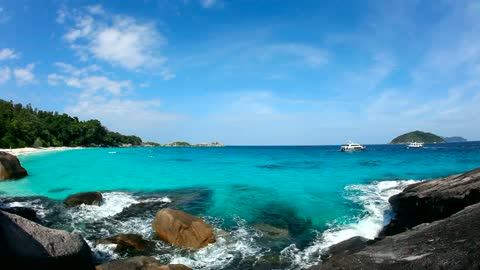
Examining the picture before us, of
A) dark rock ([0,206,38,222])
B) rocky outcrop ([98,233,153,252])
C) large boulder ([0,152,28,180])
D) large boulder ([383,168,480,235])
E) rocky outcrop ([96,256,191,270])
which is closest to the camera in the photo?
rocky outcrop ([96,256,191,270])

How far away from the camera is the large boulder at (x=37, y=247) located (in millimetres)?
7050

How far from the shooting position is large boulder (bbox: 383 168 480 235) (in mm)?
9899

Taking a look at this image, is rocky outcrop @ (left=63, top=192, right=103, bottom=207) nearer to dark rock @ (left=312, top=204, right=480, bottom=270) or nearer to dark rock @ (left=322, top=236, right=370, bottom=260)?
dark rock @ (left=322, top=236, right=370, bottom=260)

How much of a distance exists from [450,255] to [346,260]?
1740mm

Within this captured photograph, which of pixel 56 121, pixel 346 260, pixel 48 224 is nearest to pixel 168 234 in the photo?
pixel 48 224

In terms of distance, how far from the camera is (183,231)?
1295 centimetres

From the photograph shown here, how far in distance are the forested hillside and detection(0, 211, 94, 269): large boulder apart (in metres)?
77.3

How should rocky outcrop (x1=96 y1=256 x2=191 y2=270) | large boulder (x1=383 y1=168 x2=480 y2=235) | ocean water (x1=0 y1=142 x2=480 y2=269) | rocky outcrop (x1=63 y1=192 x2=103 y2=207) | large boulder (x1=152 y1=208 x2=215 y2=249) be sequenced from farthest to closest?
rocky outcrop (x1=63 y1=192 x2=103 y2=207) → large boulder (x1=152 y1=208 x2=215 y2=249) → ocean water (x1=0 y1=142 x2=480 y2=269) → large boulder (x1=383 y1=168 x2=480 y2=235) → rocky outcrop (x1=96 y1=256 x2=191 y2=270)

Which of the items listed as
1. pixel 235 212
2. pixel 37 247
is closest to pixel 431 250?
pixel 37 247

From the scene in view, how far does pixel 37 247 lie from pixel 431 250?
27.2 feet

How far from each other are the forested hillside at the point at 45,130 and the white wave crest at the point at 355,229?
251 ft

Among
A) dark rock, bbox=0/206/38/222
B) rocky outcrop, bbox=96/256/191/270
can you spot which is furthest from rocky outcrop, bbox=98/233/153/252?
dark rock, bbox=0/206/38/222

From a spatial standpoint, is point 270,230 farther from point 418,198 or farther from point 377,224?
point 418,198

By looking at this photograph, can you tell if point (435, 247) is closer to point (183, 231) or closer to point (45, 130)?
point (183, 231)
